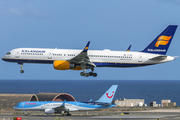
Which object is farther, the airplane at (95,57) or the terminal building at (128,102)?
the terminal building at (128,102)

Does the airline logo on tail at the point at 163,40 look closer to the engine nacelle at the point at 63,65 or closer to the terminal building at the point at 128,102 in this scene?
the engine nacelle at the point at 63,65

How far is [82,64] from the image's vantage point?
7056cm

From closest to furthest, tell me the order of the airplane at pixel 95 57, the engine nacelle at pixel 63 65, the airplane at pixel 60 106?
the airplane at pixel 95 57 → the engine nacelle at pixel 63 65 → the airplane at pixel 60 106

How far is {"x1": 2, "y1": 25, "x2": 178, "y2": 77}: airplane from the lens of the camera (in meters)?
68.8

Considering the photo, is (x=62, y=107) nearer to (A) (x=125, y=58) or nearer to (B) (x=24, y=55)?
(B) (x=24, y=55)

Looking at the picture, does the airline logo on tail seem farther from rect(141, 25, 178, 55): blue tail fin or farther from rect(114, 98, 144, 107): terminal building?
rect(114, 98, 144, 107): terminal building

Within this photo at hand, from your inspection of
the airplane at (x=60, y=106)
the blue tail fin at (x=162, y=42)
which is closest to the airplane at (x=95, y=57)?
the blue tail fin at (x=162, y=42)

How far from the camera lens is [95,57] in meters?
70.2

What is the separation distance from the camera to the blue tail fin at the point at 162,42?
237ft

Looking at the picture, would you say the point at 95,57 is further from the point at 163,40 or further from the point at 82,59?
the point at 163,40

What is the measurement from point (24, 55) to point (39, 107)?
15511 millimetres

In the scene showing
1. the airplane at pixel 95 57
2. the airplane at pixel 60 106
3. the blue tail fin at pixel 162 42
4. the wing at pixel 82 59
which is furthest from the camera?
the airplane at pixel 60 106

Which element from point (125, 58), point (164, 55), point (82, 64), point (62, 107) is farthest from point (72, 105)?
point (164, 55)

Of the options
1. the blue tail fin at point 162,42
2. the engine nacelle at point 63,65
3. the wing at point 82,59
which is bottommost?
the engine nacelle at point 63,65
